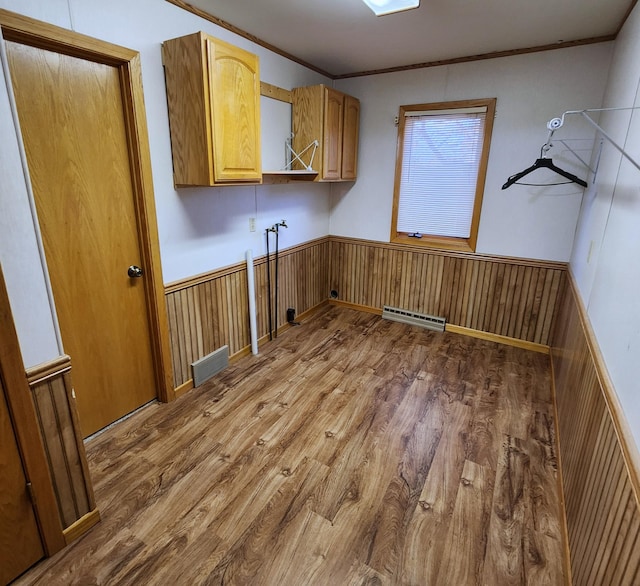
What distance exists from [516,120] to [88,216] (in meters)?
3.36

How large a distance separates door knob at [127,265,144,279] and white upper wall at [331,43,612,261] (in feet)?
8.74

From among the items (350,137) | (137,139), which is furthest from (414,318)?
(137,139)

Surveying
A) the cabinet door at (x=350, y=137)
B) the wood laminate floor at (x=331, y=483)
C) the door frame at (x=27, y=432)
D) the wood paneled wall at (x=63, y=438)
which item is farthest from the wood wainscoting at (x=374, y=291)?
the door frame at (x=27, y=432)

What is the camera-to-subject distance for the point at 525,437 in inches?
90.7

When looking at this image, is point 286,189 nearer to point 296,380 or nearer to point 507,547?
point 296,380

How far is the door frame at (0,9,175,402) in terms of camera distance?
1616 mm

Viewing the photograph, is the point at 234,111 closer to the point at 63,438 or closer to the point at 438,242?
the point at 63,438

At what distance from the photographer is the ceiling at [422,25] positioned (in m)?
2.26

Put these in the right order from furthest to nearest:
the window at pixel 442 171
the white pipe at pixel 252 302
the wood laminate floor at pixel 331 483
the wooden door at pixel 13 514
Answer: the window at pixel 442 171
the white pipe at pixel 252 302
the wood laminate floor at pixel 331 483
the wooden door at pixel 13 514

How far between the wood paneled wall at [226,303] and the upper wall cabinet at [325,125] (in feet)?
2.91

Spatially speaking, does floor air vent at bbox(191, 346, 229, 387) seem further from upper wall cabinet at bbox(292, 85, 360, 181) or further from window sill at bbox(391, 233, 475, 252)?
window sill at bbox(391, 233, 475, 252)

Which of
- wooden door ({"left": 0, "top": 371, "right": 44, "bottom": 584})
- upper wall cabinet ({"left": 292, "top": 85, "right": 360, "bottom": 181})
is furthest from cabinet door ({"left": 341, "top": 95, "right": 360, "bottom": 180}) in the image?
wooden door ({"left": 0, "top": 371, "right": 44, "bottom": 584})

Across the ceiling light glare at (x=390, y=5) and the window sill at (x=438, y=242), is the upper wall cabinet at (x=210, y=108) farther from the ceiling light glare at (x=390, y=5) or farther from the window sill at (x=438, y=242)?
the window sill at (x=438, y=242)

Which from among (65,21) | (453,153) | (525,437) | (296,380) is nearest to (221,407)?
(296,380)
